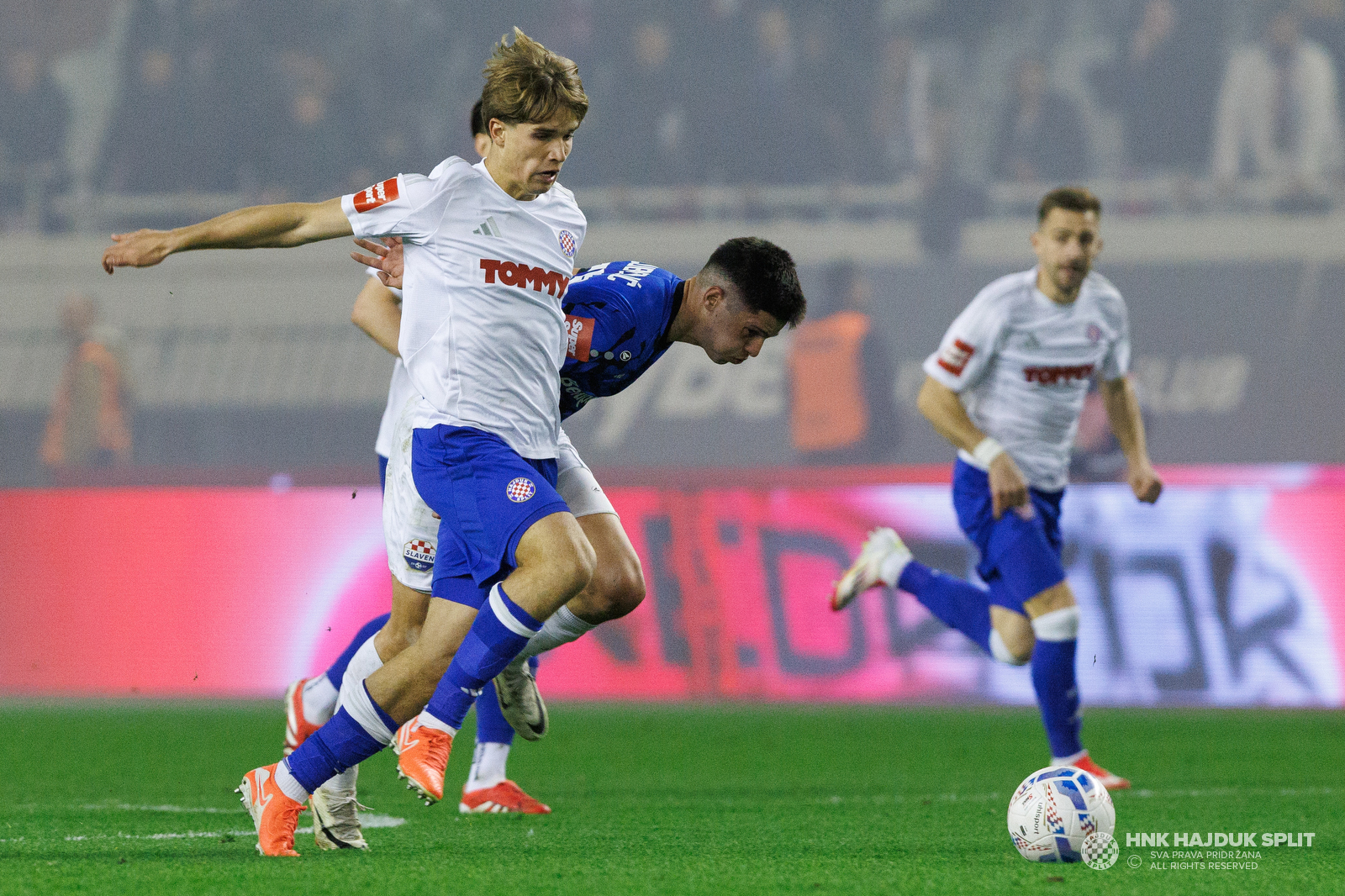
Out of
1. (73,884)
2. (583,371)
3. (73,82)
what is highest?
(73,82)

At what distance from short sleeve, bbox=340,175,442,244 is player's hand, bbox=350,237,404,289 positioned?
22cm

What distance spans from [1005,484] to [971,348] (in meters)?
0.56

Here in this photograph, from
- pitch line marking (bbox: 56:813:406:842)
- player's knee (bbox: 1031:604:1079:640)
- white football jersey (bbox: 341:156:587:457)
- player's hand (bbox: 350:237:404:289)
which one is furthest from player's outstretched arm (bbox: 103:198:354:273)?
player's knee (bbox: 1031:604:1079:640)

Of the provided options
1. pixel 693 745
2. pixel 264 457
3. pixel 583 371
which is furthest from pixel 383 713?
pixel 264 457

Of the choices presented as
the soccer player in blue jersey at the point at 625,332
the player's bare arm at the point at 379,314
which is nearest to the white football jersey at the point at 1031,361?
the soccer player in blue jersey at the point at 625,332

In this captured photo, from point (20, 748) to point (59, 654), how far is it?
6.87 feet

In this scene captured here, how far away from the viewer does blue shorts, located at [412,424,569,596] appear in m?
3.86

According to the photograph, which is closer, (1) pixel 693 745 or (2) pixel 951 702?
(1) pixel 693 745

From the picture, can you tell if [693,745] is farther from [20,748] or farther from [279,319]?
[279,319]

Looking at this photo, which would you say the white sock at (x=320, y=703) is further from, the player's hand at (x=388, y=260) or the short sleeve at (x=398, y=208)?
the short sleeve at (x=398, y=208)

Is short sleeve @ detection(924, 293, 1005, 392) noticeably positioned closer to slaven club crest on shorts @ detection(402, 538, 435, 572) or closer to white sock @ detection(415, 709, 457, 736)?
slaven club crest on shorts @ detection(402, 538, 435, 572)

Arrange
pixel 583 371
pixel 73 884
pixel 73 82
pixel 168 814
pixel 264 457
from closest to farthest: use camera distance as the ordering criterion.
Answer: pixel 73 884
pixel 583 371
pixel 168 814
pixel 264 457
pixel 73 82

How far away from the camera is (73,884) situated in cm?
352

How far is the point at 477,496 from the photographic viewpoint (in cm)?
390
